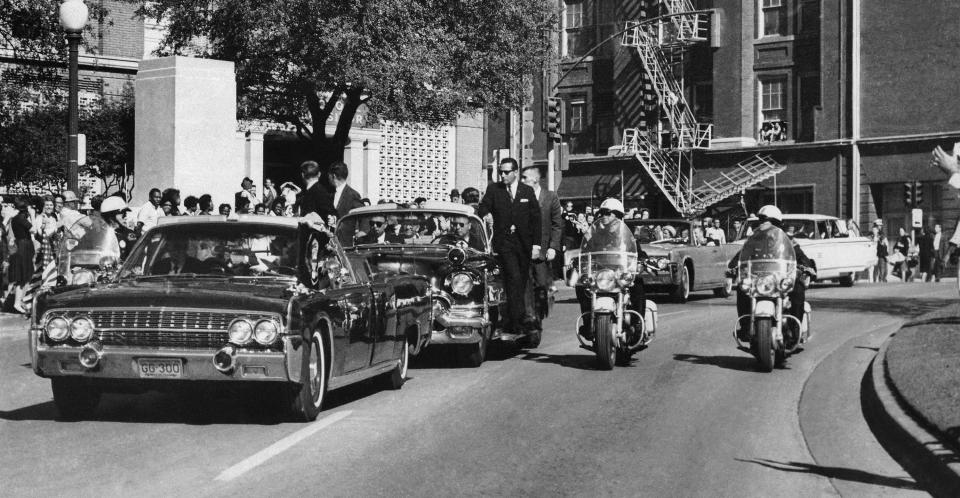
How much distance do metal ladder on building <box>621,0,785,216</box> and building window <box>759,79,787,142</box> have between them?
0.86m

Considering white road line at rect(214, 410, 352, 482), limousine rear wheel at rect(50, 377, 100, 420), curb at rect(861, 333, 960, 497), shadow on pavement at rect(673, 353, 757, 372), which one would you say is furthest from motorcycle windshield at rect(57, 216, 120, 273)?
curb at rect(861, 333, 960, 497)

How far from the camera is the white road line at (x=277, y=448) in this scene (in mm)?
8340

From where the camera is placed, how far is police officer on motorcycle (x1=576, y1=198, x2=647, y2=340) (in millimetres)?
14727

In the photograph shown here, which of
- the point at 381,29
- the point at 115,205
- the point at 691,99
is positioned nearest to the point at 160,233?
the point at 115,205

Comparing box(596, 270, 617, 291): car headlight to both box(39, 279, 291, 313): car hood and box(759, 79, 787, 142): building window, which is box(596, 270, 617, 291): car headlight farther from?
box(759, 79, 787, 142): building window

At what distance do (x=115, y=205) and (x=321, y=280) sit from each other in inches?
205

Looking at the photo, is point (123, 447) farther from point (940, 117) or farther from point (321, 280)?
point (940, 117)

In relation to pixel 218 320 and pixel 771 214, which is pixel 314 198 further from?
pixel 218 320

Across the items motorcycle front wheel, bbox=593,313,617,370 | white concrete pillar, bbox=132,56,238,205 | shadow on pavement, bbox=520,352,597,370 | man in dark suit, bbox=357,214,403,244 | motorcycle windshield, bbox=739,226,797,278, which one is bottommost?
shadow on pavement, bbox=520,352,597,370

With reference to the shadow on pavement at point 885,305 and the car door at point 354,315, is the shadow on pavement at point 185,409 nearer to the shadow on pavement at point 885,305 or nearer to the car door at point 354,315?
the car door at point 354,315

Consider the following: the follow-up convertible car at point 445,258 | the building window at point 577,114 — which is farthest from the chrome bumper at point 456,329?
the building window at point 577,114

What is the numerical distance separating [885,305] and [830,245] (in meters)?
7.47

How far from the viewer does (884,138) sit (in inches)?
1848

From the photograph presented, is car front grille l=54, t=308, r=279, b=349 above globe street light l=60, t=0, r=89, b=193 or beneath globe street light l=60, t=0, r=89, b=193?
beneath
